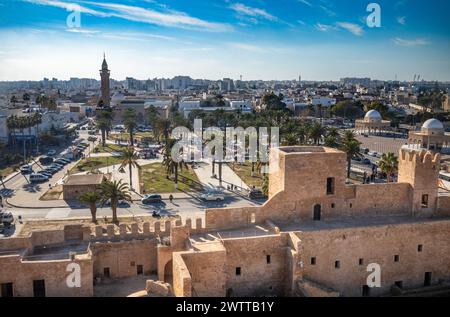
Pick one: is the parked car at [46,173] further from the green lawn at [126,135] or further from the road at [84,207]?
the green lawn at [126,135]

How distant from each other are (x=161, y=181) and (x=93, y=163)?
1425 cm

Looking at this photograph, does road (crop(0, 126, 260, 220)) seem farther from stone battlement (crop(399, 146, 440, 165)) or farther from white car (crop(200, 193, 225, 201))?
stone battlement (crop(399, 146, 440, 165))

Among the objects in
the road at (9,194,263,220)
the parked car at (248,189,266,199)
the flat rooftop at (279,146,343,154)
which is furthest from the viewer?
the parked car at (248,189,266,199)

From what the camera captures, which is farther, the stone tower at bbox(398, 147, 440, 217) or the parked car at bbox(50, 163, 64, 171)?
the parked car at bbox(50, 163, 64, 171)

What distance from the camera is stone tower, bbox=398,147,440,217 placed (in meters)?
25.7

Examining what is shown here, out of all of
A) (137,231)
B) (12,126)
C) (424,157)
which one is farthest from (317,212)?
(12,126)

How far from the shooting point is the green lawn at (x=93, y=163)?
174ft

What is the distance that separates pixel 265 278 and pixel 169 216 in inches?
576

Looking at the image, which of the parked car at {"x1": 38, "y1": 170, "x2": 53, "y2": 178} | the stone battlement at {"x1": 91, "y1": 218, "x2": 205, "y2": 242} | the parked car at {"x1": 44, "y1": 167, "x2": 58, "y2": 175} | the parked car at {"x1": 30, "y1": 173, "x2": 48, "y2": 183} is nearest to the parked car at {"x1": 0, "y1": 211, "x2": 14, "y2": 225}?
the stone battlement at {"x1": 91, "y1": 218, "x2": 205, "y2": 242}

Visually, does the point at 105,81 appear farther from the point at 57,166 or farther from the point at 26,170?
the point at 26,170

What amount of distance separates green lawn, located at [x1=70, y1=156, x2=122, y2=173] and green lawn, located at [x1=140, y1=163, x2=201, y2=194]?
5.58 metres

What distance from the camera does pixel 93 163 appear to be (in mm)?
56812
